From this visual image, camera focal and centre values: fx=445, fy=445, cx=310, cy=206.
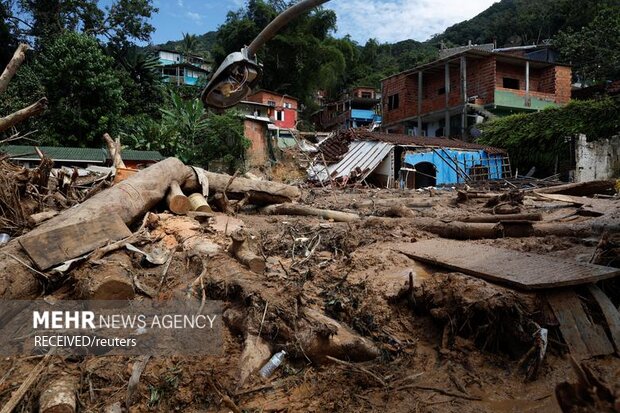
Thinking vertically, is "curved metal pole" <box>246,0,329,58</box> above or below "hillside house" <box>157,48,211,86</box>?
below

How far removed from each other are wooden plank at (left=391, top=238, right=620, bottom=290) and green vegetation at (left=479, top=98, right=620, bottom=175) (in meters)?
15.9

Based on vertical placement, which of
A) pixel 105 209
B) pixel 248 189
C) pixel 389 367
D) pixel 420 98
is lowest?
pixel 389 367

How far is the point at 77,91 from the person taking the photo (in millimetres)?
19375

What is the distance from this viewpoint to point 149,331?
10.5ft

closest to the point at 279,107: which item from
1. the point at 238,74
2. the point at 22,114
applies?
the point at 22,114

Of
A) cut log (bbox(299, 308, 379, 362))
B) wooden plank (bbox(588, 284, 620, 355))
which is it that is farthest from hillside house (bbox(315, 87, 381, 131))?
cut log (bbox(299, 308, 379, 362))

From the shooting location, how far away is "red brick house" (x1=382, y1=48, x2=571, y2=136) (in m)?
24.0

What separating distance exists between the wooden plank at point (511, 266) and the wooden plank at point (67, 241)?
3.04 metres

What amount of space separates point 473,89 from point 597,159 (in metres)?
10.7

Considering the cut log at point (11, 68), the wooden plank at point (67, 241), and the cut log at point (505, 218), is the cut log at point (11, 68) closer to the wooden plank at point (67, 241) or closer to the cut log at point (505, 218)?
the wooden plank at point (67, 241)

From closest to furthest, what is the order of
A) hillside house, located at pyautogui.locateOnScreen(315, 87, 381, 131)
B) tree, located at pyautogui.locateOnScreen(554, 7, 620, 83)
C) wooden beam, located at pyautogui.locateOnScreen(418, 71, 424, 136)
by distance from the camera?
wooden beam, located at pyautogui.locateOnScreen(418, 71, 424, 136) < tree, located at pyautogui.locateOnScreen(554, 7, 620, 83) < hillside house, located at pyautogui.locateOnScreen(315, 87, 381, 131)

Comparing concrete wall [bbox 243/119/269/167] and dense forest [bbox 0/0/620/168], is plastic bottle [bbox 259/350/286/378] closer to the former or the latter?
dense forest [bbox 0/0/620/168]

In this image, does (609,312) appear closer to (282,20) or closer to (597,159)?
(282,20)

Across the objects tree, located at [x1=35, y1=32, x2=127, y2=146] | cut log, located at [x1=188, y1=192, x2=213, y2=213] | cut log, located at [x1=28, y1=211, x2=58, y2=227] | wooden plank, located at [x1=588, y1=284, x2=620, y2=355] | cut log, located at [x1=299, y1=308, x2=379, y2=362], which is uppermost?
tree, located at [x1=35, y1=32, x2=127, y2=146]
